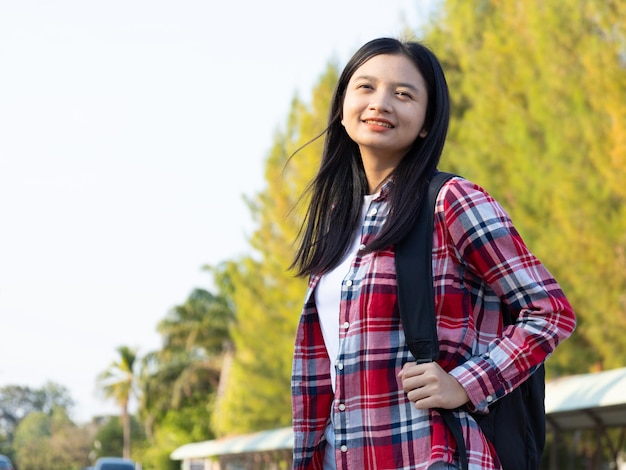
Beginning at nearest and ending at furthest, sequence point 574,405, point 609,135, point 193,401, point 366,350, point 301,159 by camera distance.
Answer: point 366,350 → point 574,405 → point 609,135 → point 301,159 → point 193,401

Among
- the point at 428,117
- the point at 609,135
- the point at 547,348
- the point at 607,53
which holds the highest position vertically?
the point at 607,53

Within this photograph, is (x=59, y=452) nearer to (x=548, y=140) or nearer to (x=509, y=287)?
(x=548, y=140)

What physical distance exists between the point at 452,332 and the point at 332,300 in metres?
0.33

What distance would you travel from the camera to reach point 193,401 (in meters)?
54.4

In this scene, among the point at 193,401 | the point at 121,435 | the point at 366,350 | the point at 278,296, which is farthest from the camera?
the point at 121,435

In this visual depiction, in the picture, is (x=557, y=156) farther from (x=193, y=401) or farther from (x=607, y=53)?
(x=193, y=401)

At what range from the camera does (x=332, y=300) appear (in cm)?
266

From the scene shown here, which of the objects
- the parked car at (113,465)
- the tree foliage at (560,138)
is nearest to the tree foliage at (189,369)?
the parked car at (113,465)

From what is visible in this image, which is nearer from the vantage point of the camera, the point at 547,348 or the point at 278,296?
the point at 547,348

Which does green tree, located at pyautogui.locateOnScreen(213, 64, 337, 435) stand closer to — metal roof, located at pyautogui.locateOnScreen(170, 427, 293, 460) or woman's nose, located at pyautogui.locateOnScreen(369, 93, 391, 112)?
metal roof, located at pyautogui.locateOnScreen(170, 427, 293, 460)

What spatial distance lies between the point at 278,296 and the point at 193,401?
93.2 feet

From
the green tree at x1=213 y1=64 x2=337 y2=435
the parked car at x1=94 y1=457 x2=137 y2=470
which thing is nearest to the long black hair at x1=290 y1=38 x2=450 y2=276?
the green tree at x1=213 y1=64 x2=337 y2=435

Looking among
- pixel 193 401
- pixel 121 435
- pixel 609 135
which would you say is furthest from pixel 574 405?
pixel 121 435

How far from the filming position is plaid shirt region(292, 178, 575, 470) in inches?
94.7
